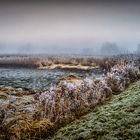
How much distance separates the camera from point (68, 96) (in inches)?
261

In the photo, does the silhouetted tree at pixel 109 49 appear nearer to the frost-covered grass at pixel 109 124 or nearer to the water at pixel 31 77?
the water at pixel 31 77

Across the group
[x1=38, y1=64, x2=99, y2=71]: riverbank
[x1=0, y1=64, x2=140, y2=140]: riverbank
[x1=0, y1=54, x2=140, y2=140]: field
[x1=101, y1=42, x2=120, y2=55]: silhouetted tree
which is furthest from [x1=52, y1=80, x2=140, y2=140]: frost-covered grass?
[x1=101, y1=42, x2=120, y2=55]: silhouetted tree

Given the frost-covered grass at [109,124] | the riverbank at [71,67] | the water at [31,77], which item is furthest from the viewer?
the riverbank at [71,67]

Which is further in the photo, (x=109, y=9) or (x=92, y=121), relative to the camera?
(x=109, y=9)

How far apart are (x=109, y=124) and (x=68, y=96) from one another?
4.16 ft

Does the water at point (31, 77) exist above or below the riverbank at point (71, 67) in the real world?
below

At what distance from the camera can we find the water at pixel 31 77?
24.3 ft

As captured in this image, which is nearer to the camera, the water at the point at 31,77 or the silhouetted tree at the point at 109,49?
the water at the point at 31,77

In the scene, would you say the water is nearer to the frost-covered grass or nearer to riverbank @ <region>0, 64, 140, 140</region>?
riverbank @ <region>0, 64, 140, 140</region>

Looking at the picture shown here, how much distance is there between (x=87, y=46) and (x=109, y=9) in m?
1.03

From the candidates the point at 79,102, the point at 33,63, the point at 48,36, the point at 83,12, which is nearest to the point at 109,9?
the point at 83,12

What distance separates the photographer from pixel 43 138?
5.62m

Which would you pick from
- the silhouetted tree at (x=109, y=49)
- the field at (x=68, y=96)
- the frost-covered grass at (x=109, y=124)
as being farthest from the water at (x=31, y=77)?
the frost-covered grass at (x=109, y=124)

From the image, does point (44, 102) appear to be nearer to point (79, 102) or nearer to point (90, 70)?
point (79, 102)
